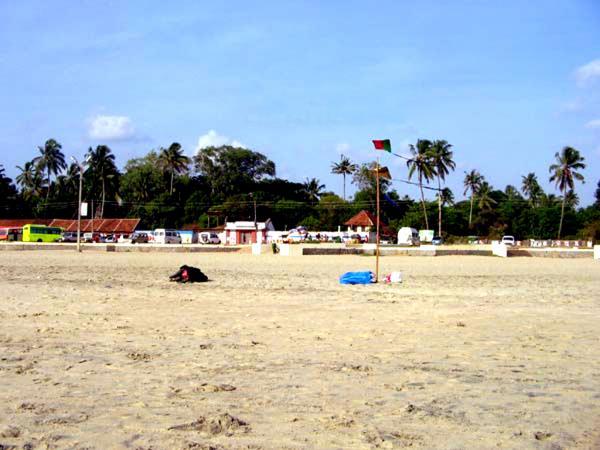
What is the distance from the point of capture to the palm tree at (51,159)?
333ft

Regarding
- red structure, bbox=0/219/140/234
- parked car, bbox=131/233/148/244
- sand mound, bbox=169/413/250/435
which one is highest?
red structure, bbox=0/219/140/234

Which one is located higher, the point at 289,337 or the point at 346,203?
the point at 346,203

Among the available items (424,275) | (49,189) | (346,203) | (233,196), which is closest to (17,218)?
(49,189)

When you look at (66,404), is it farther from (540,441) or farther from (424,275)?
(424,275)

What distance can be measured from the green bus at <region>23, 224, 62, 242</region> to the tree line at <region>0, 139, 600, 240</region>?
22.7 metres

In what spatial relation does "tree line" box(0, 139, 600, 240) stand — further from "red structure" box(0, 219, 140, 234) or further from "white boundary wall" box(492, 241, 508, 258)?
"white boundary wall" box(492, 241, 508, 258)

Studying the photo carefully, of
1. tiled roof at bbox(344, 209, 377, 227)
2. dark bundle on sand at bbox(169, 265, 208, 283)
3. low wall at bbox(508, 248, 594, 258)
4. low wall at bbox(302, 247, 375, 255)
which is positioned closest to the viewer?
dark bundle on sand at bbox(169, 265, 208, 283)

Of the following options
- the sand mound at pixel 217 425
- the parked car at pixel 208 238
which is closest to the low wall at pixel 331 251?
the sand mound at pixel 217 425

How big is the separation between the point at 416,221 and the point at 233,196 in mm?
25347

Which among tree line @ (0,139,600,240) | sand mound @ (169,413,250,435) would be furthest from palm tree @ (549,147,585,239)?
sand mound @ (169,413,250,435)

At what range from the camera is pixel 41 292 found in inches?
557

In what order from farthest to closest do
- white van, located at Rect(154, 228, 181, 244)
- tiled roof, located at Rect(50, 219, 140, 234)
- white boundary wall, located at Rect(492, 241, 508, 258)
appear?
tiled roof, located at Rect(50, 219, 140, 234) < white van, located at Rect(154, 228, 181, 244) < white boundary wall, located at Rect(492, 241, 508, 258)

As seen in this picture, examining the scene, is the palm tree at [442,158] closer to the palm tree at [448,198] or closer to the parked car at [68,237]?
the palm tree at [448,198]

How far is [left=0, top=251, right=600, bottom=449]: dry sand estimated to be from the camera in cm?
453
